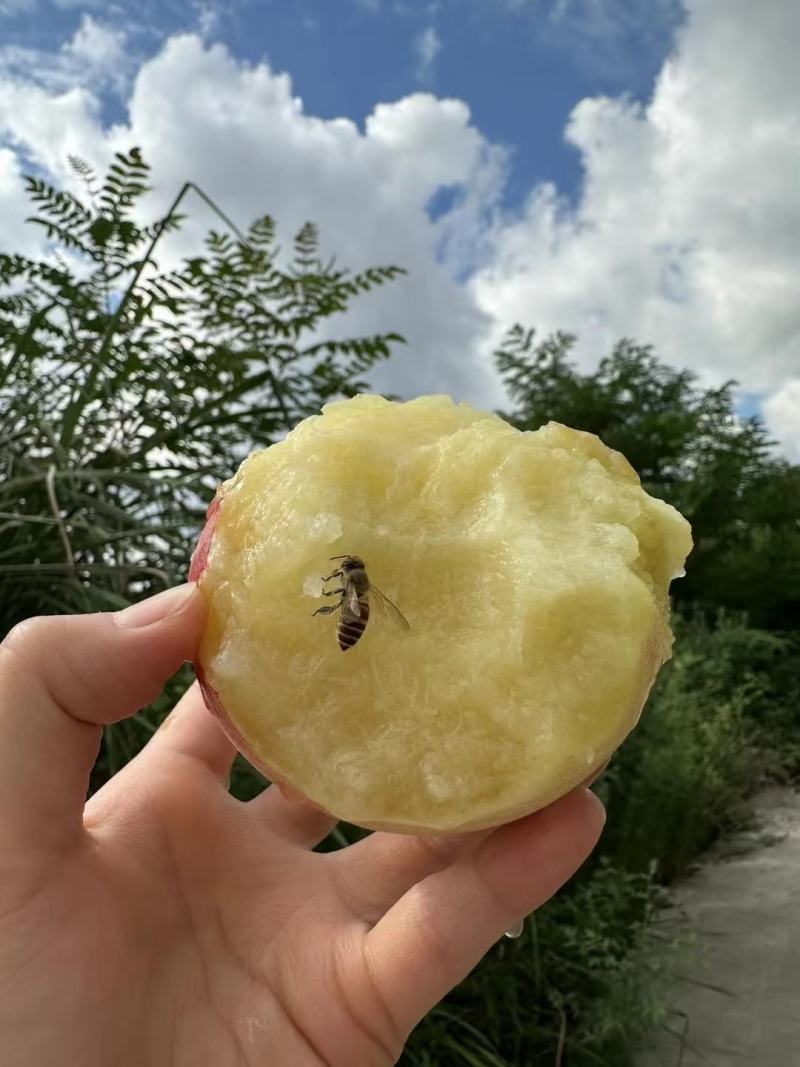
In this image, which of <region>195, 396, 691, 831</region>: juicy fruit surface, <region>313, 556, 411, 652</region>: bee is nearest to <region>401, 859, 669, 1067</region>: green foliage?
<region>195, 396, 691, 831</region>: juicy fruit surface

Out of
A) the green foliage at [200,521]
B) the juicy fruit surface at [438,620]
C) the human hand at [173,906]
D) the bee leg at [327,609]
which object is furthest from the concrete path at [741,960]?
the bee leg at [327,609]

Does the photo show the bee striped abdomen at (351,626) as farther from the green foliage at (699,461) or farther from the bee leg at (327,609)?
the green foliage at (699,461)

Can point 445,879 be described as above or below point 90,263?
below

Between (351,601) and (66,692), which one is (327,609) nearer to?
(351,601)

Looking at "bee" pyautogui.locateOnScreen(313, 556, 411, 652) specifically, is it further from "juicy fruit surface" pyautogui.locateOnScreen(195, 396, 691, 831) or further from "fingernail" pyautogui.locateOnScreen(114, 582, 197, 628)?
"fingernail" pyautogui.locateOnScreen(114, 582, 197, 628)

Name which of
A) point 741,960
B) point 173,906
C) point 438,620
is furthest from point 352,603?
point 741,960

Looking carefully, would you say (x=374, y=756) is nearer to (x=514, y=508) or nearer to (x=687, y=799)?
(x=514, y=508)

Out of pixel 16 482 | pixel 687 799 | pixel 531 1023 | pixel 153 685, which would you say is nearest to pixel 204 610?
pixel 153 685
